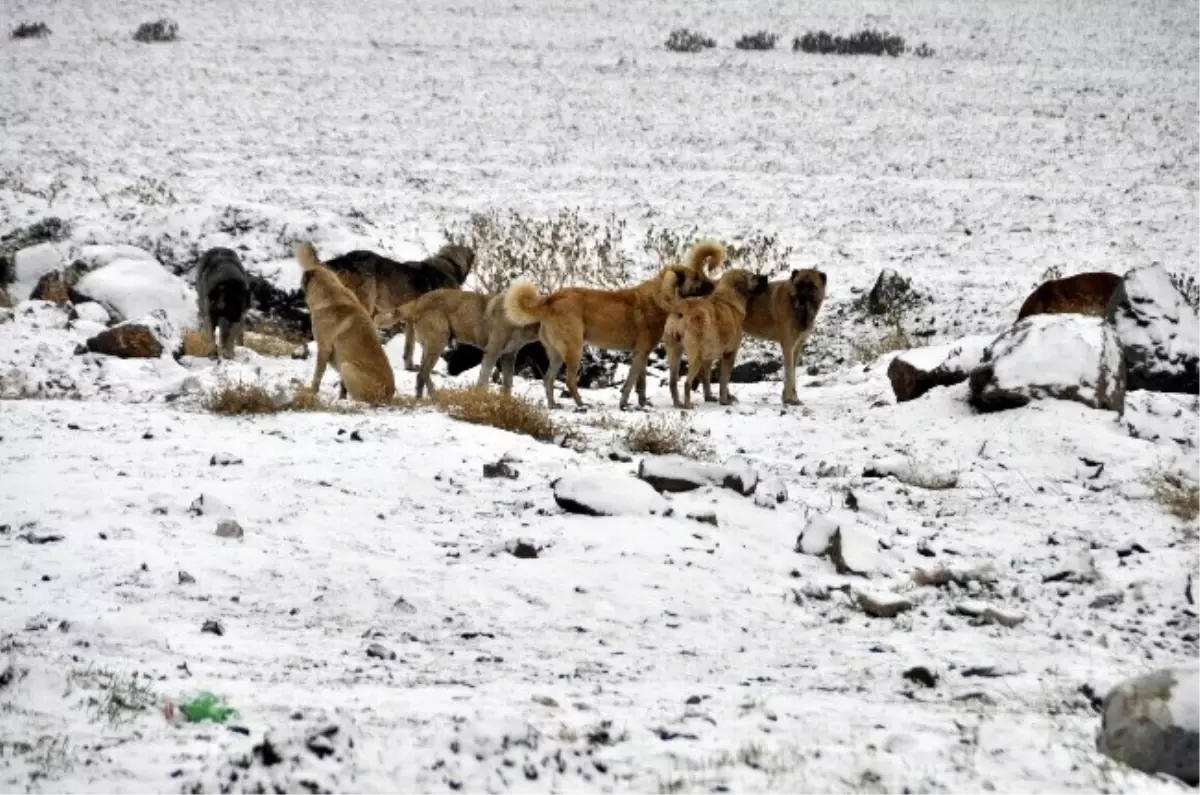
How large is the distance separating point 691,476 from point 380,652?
323cm

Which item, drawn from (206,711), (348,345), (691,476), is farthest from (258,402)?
(206,711)

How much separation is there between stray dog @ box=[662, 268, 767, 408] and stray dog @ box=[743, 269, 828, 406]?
1.39 feet

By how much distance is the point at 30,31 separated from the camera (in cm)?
3944

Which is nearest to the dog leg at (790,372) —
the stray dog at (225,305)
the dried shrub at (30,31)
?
the stray dog at (225,305)

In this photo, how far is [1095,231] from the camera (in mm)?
22016

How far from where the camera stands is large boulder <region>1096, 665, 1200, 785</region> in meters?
3.57

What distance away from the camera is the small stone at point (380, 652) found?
15.7ft

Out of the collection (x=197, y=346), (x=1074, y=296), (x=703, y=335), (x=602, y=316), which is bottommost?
(x=197, y=346)

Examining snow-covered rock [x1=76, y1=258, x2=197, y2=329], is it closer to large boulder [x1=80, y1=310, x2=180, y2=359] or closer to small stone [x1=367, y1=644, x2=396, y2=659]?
large boulder [x1=80, y1=310, x2=180, y2=359]

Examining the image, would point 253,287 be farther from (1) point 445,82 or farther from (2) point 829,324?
(1) point 445,82

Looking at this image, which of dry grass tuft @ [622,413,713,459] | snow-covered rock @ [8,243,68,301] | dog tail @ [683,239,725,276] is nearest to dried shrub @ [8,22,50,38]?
snow-covered rock @ [8,243,68,301]

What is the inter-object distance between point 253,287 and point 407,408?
6514mm

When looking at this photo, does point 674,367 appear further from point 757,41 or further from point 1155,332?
point 757,41

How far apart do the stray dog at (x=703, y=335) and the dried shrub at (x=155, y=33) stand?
32503 millimetres
